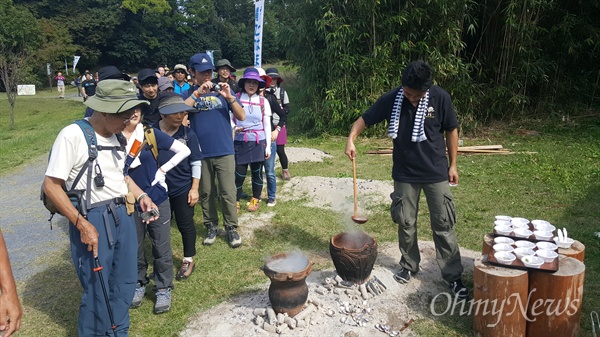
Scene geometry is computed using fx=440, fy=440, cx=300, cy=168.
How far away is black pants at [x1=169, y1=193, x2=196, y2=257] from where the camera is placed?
13.2 ft

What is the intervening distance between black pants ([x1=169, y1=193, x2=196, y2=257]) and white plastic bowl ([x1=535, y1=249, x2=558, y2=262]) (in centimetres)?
291

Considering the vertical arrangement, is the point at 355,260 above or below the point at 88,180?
below

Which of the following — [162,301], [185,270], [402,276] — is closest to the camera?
[162,301]

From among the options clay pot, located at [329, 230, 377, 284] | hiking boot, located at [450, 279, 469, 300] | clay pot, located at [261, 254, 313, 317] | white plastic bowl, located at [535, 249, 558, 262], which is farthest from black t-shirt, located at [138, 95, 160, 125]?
white plastic bowl, located at [535, 249, 558, 262]

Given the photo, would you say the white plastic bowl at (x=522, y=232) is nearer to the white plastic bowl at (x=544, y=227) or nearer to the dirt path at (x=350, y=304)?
the white plastic bowl at (x=544, y=227)

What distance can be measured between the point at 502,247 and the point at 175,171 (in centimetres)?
277

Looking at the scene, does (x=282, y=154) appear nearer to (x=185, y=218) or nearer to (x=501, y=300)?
(x=185, y=218)

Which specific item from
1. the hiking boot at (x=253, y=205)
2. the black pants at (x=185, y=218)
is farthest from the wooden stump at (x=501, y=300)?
the hiking boot at (x=253, y=205)

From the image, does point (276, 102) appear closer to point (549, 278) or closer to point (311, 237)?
point (311, 237)

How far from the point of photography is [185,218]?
409 cm

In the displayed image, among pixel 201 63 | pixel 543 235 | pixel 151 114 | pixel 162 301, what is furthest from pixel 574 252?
pixel 151 114

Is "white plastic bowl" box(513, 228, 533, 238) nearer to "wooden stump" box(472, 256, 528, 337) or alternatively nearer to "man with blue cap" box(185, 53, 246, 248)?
"wooden stump" box(472, 256, 528, 337)

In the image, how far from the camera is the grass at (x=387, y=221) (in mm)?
3666

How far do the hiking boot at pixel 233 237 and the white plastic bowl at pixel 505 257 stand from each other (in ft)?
9.07
